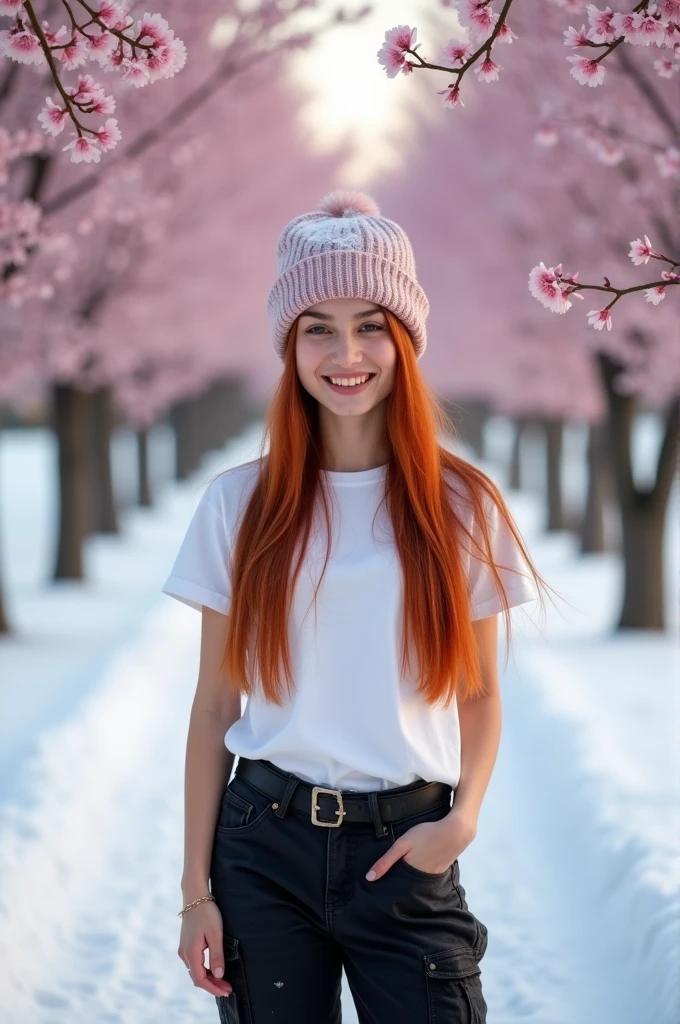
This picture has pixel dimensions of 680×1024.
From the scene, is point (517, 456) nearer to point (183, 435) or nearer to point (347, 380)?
point (183, 435)

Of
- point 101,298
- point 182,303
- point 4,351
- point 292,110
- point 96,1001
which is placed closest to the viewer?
point 96,1001

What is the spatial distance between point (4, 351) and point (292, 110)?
29.4 feet

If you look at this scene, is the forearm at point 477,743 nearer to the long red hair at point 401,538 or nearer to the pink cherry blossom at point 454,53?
the long red hair at point 401,538

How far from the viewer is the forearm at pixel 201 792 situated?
7.30 ft

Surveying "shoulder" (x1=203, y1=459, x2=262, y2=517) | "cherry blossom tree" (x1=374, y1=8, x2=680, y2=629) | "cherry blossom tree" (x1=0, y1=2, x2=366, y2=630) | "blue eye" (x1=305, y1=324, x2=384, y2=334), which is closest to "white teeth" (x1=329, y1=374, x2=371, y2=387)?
"blue eye" (x1=305, y1=324, x2=384, y2=334)

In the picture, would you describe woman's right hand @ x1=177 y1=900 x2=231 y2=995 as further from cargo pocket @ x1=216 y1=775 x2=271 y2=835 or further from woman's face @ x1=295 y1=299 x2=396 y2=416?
woman's face @ x1=295 y1=299 x2=396 y2=416

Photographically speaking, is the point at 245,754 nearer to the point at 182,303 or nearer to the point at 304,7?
the point at 304,7

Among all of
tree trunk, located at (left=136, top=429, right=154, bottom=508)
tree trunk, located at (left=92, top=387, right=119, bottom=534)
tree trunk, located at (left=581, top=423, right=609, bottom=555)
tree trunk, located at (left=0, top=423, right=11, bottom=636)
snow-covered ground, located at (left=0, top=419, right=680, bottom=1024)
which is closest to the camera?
snow-covered ground, located at (left=0, top=419, right=680, bottom=1024)

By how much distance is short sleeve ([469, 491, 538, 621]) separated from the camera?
90.1 inches

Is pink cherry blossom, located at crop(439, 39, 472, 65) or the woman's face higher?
pink cherry blossom, located at crop(439, 39, 472, 65)

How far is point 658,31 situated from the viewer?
2227mm

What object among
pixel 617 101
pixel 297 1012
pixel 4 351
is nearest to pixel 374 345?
pixel 297 1012

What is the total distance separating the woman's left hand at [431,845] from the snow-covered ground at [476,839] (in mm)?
792

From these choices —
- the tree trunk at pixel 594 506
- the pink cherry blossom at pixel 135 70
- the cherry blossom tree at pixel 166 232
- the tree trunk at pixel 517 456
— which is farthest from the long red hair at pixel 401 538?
the tree trunk at pixel 517 456
